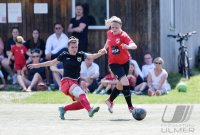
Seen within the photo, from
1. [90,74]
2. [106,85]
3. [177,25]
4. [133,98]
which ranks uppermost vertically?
[177,25]

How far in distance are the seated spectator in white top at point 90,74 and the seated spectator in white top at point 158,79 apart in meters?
1.60

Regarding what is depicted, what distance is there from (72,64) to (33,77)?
7.04 m

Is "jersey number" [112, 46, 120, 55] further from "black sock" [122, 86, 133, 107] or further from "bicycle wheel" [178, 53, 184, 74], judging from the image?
"bicycle wheel" [178, 53, 184, 74]

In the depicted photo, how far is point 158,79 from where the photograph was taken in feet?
74.3

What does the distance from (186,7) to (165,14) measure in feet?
19.6

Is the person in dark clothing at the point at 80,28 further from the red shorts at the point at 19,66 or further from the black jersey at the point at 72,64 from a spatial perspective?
the black jersey at the point at 72,64

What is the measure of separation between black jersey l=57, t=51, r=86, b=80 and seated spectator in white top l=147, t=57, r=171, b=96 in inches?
229

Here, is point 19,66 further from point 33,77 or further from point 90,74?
point 90,74

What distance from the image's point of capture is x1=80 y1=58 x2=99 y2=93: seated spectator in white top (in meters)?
23.1

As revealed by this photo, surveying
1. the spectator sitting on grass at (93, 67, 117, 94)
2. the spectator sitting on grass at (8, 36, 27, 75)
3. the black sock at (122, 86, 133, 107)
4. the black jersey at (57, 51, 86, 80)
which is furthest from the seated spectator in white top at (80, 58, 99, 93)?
the black jersey at (57, 51, 86, 80)

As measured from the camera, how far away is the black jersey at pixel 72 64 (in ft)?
55.0

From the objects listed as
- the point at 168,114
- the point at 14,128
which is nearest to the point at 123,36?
the point at 168,114

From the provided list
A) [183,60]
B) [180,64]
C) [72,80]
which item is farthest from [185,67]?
[72,80]

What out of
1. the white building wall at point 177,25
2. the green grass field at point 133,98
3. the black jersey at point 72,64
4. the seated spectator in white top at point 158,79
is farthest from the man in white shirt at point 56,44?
the black jersey at point 72,64
